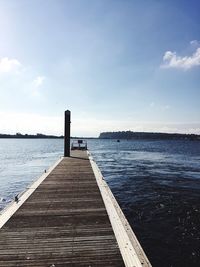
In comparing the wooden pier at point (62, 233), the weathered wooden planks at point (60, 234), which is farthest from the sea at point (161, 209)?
the weathered wooden planks at point (60, 234)

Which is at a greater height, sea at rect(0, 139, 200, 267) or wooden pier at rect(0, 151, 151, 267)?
wooden pier at rect(0, 151, 151, 267)

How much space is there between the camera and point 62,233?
7285 millimetres

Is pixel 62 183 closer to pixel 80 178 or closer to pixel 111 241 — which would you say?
pixel 80 178

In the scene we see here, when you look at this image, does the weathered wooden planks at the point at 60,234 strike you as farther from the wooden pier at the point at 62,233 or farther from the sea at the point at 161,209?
the sea at the point at 161,209

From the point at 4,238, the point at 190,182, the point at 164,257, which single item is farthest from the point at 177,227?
the point at 190,182

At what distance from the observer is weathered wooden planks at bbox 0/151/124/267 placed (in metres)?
5.91

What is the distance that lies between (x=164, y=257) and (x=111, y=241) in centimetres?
375

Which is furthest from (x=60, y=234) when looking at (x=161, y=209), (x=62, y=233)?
(x=161, y=209)

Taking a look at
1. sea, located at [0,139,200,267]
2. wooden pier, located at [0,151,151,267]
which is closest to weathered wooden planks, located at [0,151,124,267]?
wooden pier, located at [0,151,151,267]

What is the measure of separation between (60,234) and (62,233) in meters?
0.08

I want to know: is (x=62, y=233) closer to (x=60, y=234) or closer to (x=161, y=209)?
(x=60, y=234)

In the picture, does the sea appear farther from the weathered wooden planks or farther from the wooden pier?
the weathered wooden planks

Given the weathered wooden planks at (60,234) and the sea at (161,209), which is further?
the sea at (161,209)

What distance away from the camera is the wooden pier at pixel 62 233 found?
588 centimetres
